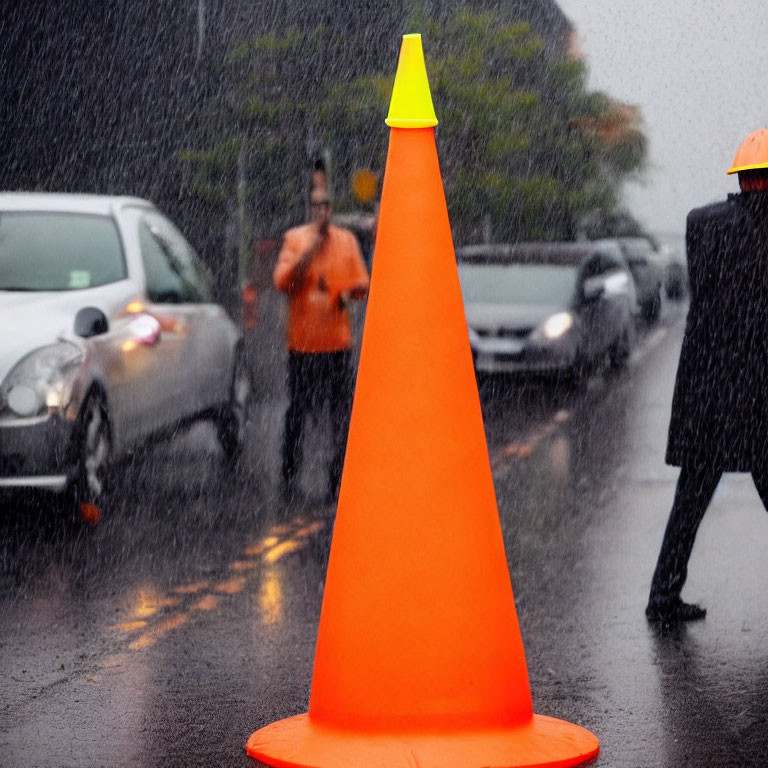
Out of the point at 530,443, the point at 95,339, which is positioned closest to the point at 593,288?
the point at 530,443

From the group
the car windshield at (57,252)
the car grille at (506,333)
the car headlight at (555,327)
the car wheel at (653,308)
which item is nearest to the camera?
the car windshield at (57,252)

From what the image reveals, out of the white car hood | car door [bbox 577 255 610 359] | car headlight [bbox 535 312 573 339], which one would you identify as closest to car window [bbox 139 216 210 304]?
the white car hood

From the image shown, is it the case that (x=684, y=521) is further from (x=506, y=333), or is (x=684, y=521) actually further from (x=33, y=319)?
(x=506, y=333)

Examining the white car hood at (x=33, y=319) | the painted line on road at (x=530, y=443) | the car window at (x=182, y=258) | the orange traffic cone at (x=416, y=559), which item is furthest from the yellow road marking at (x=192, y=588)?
the painted line on road at (x=530, y=443)

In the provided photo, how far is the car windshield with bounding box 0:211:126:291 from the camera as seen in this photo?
9281mm

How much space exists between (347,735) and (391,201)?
144cm

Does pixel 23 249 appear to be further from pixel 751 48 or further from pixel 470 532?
pixel 751 48

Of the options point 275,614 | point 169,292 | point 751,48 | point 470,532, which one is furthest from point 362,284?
point 751,48

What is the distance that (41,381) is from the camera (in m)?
8.43

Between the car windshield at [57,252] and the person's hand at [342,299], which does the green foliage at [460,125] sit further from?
the person's hand at [342,299]

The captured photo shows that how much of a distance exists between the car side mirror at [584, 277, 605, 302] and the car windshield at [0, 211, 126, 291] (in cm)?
893

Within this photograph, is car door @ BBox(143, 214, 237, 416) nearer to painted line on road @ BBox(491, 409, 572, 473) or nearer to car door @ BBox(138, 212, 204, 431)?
car door @ BBox(138, 212, 204, 431)

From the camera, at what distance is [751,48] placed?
2942cm

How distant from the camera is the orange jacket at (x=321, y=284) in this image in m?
9.66
